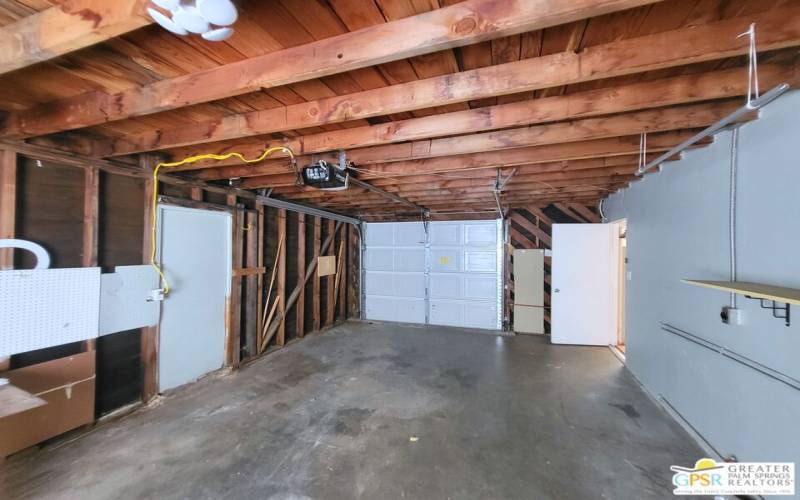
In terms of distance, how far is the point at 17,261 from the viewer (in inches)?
83.7

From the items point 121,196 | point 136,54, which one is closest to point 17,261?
point 121,196

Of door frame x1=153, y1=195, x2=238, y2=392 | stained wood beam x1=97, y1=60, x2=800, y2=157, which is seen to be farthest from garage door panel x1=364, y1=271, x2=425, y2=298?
stained wood beam x1=97, y1=60, x2=800, y2=157

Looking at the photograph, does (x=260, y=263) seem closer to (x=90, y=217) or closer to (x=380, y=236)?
(x=90, y=217)

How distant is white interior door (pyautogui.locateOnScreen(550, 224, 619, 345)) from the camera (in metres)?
4.54

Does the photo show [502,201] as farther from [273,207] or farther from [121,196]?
[121,196]

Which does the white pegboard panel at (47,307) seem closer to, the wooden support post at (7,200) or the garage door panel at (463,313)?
the wooden support post at (7,200)

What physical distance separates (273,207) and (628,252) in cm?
496

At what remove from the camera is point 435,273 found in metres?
6.25

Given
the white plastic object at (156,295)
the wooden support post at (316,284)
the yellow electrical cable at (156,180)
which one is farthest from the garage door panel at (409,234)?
the white plastic object at (156,295)

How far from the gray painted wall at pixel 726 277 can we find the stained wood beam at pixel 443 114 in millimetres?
446

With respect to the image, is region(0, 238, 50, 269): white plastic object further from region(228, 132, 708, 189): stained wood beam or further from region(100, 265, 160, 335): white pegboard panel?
region(228, 132, 708, 189): stained wood beam

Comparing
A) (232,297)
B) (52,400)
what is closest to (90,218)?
(52,400)

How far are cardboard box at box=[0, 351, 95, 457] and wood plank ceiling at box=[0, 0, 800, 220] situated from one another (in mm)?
1685

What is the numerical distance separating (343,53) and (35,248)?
2752mm
